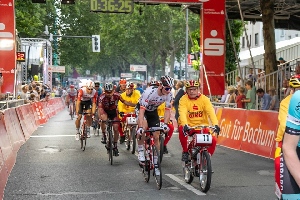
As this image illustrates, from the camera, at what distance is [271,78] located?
19406mm

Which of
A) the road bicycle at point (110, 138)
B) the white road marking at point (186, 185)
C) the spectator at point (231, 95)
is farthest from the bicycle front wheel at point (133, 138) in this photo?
the spectator at point (231, 95)

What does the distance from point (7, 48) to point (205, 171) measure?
453 inches

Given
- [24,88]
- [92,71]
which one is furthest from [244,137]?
[92,71]

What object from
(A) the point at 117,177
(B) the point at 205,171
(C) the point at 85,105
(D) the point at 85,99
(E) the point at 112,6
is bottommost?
(A) the point at 117,177

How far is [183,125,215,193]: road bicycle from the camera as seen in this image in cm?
887

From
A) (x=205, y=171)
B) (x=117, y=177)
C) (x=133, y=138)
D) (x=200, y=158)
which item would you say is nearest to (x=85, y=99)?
(x=133, y=138)

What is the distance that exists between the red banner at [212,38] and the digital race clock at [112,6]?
2760 millimetres

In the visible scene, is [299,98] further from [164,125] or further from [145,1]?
[145,1]

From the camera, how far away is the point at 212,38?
20.5 metres

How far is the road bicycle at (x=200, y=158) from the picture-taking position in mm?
8867

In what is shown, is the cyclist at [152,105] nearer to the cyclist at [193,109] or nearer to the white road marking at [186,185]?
the cyclist at [193,109]

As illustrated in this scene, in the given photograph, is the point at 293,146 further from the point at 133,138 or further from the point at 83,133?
the point at 83,133

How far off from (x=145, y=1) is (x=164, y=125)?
34.1 ft

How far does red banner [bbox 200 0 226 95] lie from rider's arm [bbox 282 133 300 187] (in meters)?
16.5
